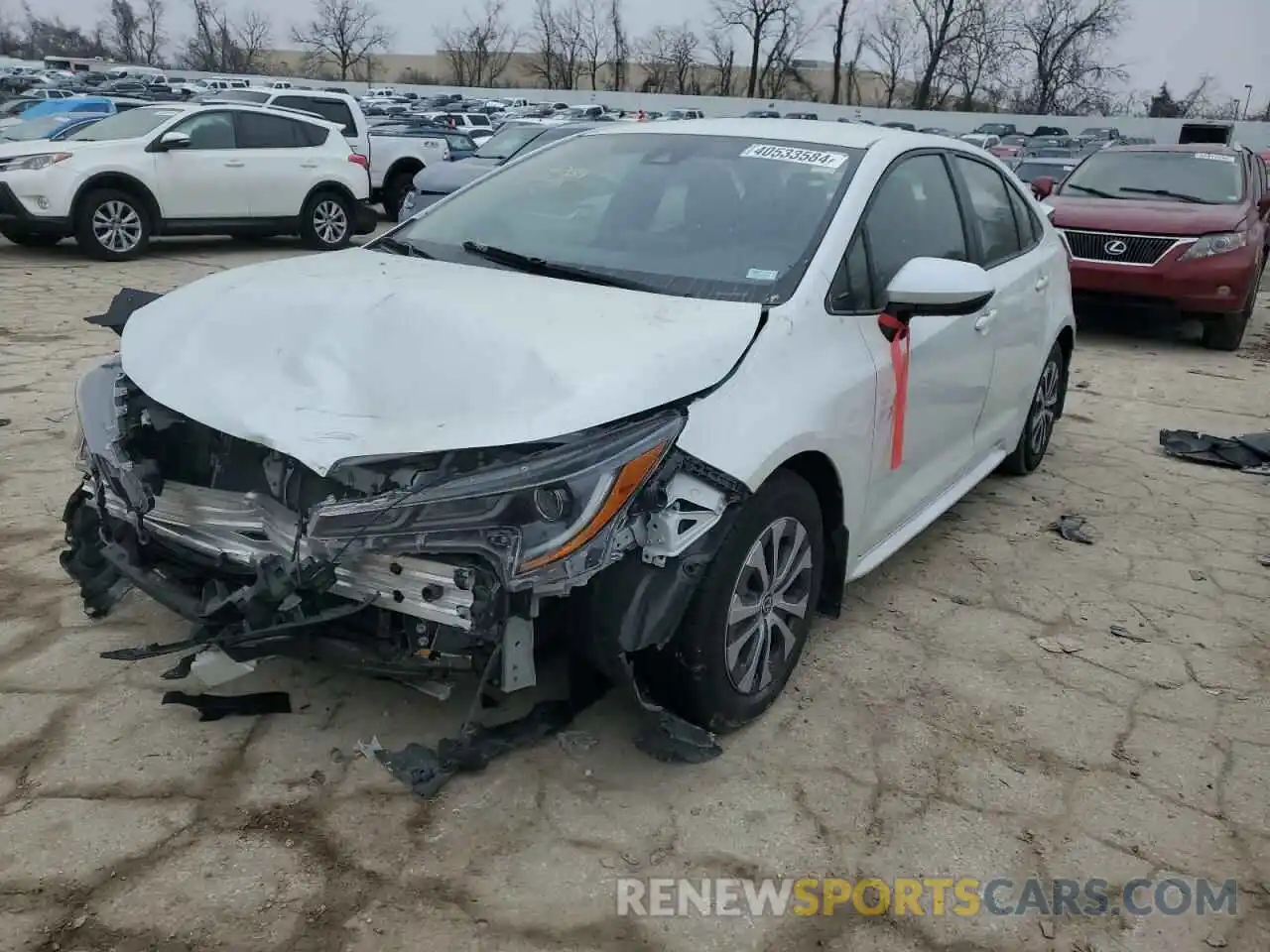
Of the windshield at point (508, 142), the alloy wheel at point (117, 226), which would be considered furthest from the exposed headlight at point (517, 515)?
the windshield at point (508, 142)

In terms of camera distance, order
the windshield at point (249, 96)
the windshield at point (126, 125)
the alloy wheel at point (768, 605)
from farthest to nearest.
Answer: the windshield at point (249, 96), the windshield at point (126, 125), the alloy wheel at point (768, 605)

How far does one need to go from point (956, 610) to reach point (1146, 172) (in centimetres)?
762

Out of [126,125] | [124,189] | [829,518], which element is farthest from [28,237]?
[829,518]

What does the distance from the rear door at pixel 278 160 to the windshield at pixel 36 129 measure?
9.65ft

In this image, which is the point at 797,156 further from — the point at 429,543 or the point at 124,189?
the point at 124,189

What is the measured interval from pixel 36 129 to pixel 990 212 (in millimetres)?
13531

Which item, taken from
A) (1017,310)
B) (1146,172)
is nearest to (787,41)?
(1146,172)

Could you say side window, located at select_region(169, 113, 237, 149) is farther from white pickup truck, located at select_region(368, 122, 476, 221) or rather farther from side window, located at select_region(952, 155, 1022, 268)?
side window, located at select_region(952, 155, 1022, 268)

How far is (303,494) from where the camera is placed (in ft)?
8.39

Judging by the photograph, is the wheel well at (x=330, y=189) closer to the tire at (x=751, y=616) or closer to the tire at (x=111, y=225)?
the tire at (x=111, y=225)

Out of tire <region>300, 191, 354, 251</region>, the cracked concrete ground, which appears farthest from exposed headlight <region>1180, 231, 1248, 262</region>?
tire <region>300, 191, 354, 251</region>

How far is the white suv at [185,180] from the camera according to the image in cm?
1052

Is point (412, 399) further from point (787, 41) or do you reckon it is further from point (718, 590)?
point (787, 41)
